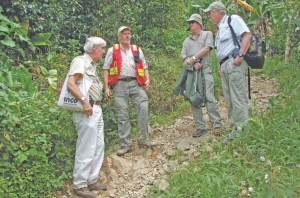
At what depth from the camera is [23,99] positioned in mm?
5238

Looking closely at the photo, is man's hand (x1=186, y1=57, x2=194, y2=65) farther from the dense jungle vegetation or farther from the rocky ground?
the dense jungle vegetation

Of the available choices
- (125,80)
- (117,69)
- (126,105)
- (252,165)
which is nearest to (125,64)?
(117,69)

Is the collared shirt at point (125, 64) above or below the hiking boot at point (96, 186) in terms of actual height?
above

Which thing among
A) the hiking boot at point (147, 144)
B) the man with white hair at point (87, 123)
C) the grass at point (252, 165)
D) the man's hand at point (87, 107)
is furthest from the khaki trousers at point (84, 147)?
the hiking boot at point (147, 144)

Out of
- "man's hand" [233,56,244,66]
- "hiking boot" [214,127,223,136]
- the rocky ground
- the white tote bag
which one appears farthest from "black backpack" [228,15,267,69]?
the white tote bag

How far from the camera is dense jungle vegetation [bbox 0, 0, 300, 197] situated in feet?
15.2

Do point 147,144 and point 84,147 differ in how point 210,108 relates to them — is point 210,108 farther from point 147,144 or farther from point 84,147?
point 84,147

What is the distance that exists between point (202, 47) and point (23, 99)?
2.73m

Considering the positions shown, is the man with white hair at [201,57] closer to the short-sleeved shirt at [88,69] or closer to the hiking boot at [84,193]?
the short-sleeved shirt at [88,69]

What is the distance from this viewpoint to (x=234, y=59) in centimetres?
525

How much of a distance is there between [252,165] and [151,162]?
158 cm

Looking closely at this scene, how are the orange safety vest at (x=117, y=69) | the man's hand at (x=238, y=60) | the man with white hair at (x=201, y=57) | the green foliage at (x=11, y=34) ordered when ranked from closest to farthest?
the man's hand at (x=238, y=60) → the orange safety vest at (x=117, y=69) → the man with white hair at (x=201, y=57) → the green foliage at (x=11, y=34)

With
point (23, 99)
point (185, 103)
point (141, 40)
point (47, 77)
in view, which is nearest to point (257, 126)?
point (185, 103)

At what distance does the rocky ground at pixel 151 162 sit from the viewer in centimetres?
493
